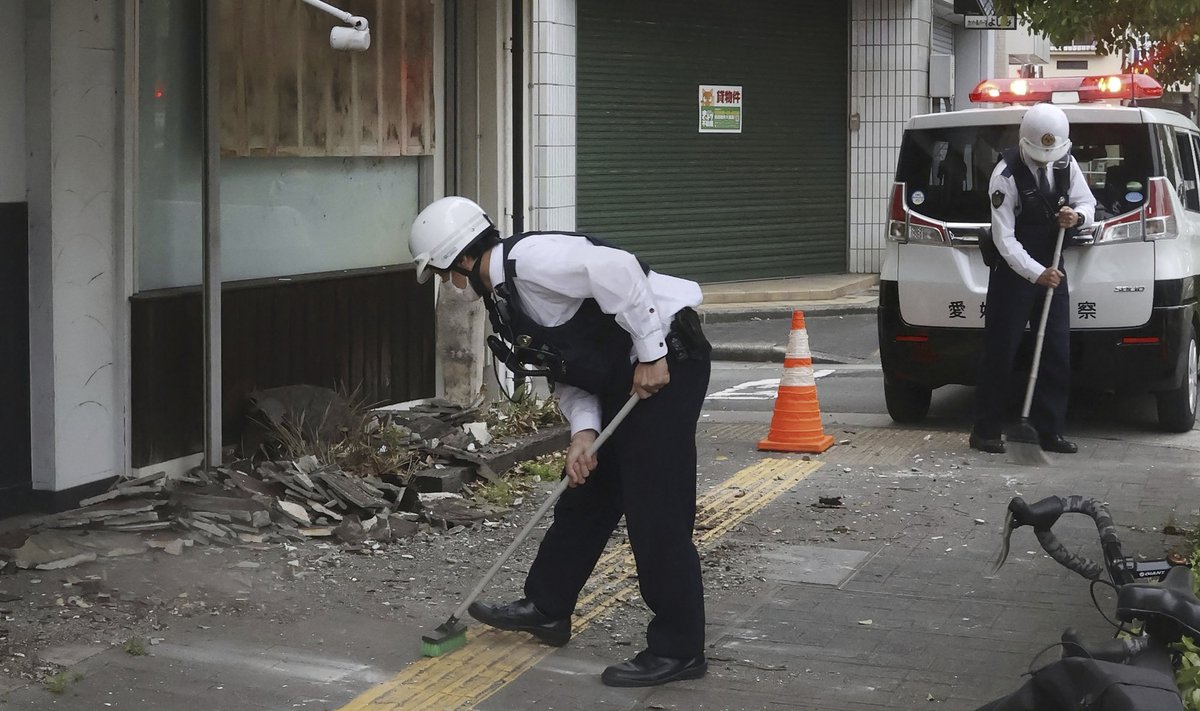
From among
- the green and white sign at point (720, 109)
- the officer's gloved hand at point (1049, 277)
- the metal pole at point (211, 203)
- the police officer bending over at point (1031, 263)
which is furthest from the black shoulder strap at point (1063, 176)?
the green and white sign at point (720, 109)

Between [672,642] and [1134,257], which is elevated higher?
[1134,257]

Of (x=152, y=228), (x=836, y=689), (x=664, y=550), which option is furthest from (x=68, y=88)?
(x=836, y=689)

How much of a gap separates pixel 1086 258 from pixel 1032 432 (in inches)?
45.4

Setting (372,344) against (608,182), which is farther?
(608,182)

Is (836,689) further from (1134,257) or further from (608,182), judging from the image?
(608,182)

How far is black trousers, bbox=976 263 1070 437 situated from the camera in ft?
30.1

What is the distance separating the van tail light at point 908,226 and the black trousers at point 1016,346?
2.19 feet

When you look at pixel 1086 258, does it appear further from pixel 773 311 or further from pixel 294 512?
pixel 773 311

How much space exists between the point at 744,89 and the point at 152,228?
518 inches

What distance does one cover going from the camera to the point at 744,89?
19.7m

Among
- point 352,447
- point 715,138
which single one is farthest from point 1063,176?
point 715,138

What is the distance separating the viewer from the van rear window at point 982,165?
9.68 m

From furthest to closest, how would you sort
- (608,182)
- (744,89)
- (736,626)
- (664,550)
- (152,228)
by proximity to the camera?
(744,89) → (608,182) → (152,228) → (736,626) → (664,550)

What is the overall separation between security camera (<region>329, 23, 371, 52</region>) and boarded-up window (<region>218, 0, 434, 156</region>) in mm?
626
